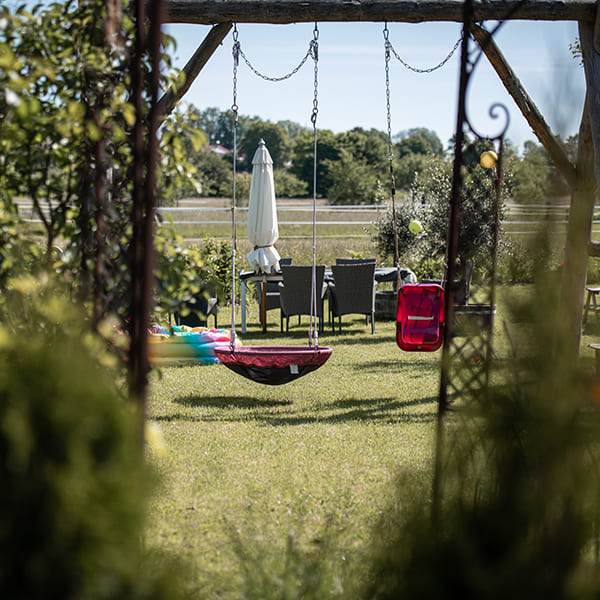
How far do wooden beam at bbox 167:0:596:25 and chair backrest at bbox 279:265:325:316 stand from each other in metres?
4.43

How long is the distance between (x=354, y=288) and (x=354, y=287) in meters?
0.02

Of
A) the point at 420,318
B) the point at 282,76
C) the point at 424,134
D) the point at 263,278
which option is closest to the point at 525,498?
the point at 420,318

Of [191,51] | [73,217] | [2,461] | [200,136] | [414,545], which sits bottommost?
[414,545]

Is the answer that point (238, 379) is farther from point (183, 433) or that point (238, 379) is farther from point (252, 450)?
point (252, 450)

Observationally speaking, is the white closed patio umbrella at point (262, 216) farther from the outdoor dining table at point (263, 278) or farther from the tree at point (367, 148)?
the tree at point (367, 148)

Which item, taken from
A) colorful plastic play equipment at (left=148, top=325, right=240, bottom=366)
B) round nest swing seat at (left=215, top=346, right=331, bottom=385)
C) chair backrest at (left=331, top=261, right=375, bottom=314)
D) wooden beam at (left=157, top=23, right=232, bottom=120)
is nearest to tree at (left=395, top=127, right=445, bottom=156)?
chair backrest at (left=331, top=261, right=375, bottom=314)

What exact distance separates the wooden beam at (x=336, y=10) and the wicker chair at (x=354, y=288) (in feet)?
15.0

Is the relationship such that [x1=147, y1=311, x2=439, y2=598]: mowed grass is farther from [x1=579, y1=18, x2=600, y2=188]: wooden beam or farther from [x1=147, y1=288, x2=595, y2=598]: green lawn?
[x1=579, y1=18, x2=600, y2=188]: wooden beam

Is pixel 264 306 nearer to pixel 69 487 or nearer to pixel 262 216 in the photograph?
pixel 262 216

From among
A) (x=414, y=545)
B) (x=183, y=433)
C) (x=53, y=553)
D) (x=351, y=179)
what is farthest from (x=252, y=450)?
(x=351, y=179)

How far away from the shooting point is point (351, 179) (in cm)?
3884

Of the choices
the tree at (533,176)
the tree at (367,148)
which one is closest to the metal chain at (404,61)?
the tree at (533,176)

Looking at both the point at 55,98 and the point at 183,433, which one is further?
the point at 183,433

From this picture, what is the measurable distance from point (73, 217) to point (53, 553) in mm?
1321
